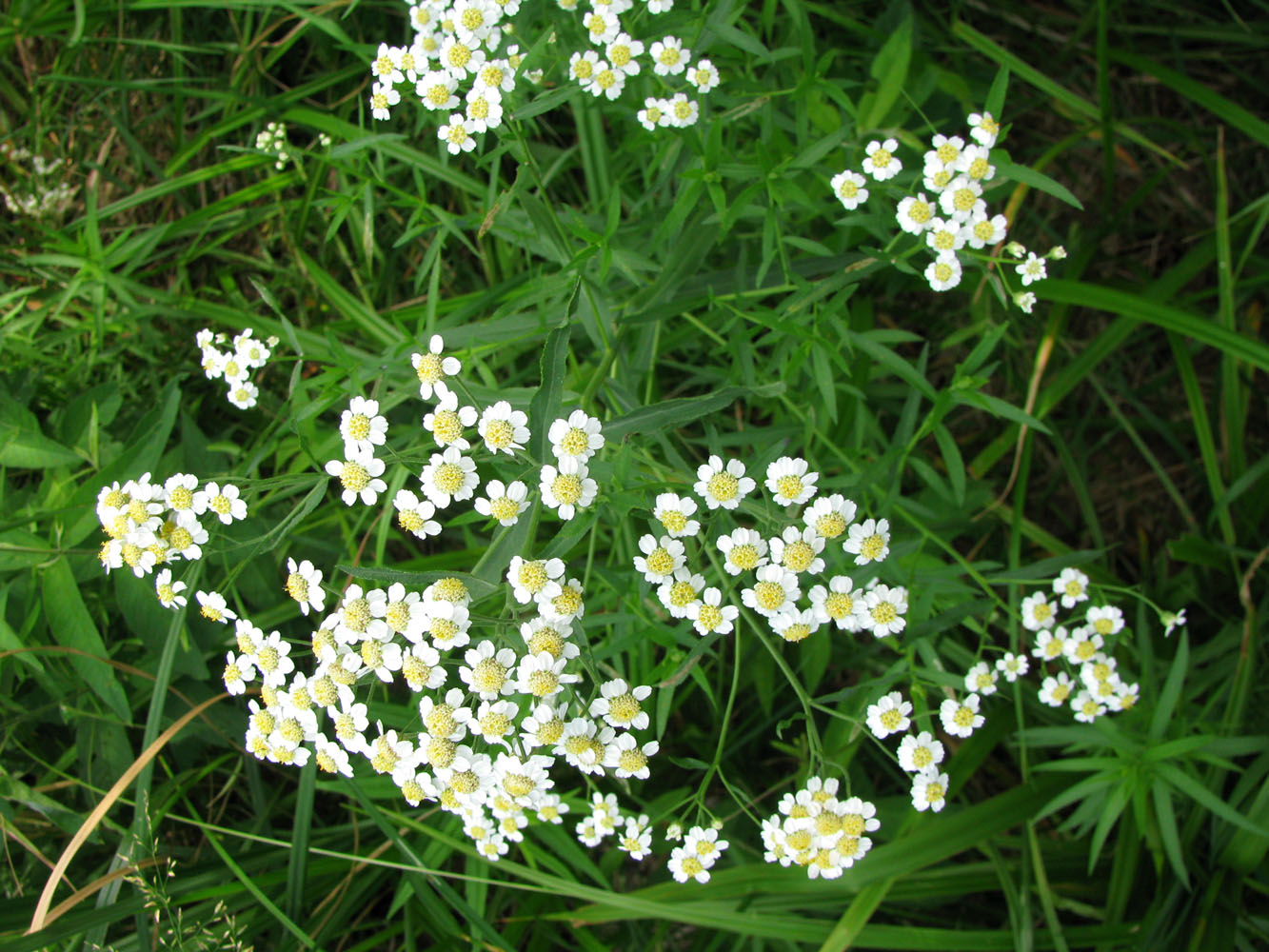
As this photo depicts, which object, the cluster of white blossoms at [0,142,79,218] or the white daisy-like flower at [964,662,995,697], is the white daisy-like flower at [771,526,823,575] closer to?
the white daisy-like flower at [964,662,995,697]

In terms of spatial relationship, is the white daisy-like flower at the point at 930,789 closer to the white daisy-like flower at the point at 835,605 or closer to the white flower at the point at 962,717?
the white flower at the point at 962,717

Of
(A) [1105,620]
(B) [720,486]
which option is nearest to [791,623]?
(B) [720,486]

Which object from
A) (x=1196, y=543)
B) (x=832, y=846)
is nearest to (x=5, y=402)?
(x=832, y=846)

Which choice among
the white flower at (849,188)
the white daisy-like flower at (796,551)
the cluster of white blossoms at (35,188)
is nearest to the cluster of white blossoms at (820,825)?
the white daisy-like flower at (796,551)

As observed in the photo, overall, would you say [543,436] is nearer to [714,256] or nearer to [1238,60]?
[714,256]

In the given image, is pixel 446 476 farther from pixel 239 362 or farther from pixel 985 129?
pixel 985 129

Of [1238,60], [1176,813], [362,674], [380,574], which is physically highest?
[1238,60]
